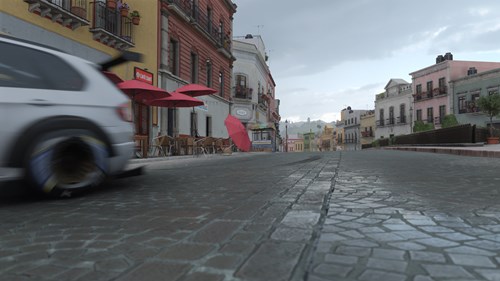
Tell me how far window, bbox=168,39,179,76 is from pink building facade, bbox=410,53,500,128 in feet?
121

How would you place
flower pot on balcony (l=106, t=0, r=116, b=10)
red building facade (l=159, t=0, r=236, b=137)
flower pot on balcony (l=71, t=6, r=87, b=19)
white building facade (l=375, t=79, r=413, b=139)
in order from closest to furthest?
flower pot on balcony (l=71, t=6, r=87, b=19) < flower pot on balcony (l=106, t=0, r=116, b=10) < red building facade (l=159, t=0, r=236, b=137) < white building facade (l=375, t=79, r=413, b=139)

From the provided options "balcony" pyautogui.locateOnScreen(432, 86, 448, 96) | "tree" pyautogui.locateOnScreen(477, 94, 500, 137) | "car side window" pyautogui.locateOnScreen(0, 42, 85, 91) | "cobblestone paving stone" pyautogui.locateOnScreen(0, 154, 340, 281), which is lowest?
"cobblestone paving stone" pyautogui.locateOnScreen(0, 154, 340, 281)

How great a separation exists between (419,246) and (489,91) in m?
A: 44.9

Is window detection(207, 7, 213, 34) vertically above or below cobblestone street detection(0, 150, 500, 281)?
above

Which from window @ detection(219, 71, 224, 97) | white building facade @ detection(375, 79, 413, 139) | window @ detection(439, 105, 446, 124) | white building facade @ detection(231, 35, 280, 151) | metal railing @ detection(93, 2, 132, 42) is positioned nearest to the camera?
→ metal railing @ detection(93, 2, 132, 42)

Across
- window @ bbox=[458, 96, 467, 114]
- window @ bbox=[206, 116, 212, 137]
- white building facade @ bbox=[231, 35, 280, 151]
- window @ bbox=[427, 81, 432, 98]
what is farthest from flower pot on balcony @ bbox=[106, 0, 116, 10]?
window @ bbox=[427, 81, 432, 98]

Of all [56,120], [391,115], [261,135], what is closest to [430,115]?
[391,115]

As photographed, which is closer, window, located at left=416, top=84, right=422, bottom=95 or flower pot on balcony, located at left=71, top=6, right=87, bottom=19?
flower pot on balcony, located at left=71, top=6, right=87, bottom=19

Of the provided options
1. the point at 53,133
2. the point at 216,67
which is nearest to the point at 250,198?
the point at 53,133

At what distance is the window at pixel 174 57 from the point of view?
64.1ft

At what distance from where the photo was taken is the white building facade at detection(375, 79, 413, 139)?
55.3 metres

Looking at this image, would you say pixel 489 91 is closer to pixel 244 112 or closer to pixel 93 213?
pixel 244 112

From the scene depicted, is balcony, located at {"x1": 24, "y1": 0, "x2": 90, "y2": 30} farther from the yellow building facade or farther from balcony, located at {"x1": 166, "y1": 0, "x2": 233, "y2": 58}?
balcony, located at {"x1": 166, "y1": 0, "x2": 233, "y2": 58}

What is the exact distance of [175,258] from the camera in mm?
2119
